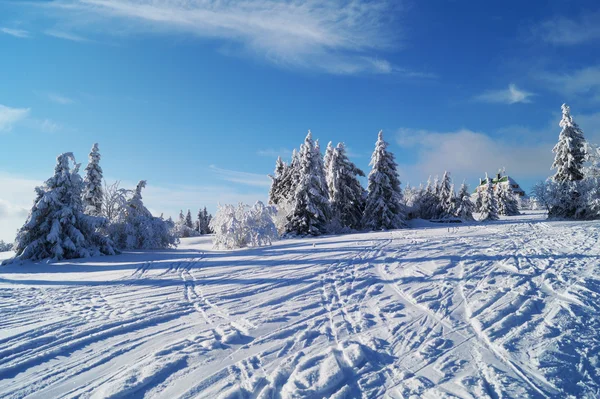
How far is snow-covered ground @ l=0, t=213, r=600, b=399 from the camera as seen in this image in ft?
10.9

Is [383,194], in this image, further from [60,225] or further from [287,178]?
[60,225]

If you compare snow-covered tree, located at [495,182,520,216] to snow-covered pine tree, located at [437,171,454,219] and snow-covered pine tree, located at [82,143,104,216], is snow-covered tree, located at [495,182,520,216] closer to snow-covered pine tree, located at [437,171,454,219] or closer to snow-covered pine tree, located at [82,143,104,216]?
snow-covered pine tree, located at [437,171,454,219]

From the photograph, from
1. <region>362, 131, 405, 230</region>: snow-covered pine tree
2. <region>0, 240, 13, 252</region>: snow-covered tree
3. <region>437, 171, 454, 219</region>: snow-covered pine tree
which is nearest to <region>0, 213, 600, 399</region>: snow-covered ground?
<region>362, 131, 405, 230</region>: snow-covered pine tree

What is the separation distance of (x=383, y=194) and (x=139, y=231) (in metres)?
20.5

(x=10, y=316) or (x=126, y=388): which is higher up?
(x=10, y=316)

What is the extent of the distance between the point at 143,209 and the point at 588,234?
966 inches

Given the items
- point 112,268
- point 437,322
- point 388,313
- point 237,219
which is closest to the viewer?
point 437,322

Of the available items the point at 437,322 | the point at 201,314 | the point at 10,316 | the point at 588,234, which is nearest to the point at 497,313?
the point at 437,322

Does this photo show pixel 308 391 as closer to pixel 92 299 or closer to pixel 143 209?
pixel 92 299

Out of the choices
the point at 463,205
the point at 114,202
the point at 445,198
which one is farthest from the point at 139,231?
the point at 463,205

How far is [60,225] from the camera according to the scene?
13.3m

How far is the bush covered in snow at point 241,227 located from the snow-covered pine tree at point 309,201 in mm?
7288

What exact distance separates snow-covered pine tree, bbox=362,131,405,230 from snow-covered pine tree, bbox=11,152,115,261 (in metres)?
20.9

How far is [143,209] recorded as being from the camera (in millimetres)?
19016
